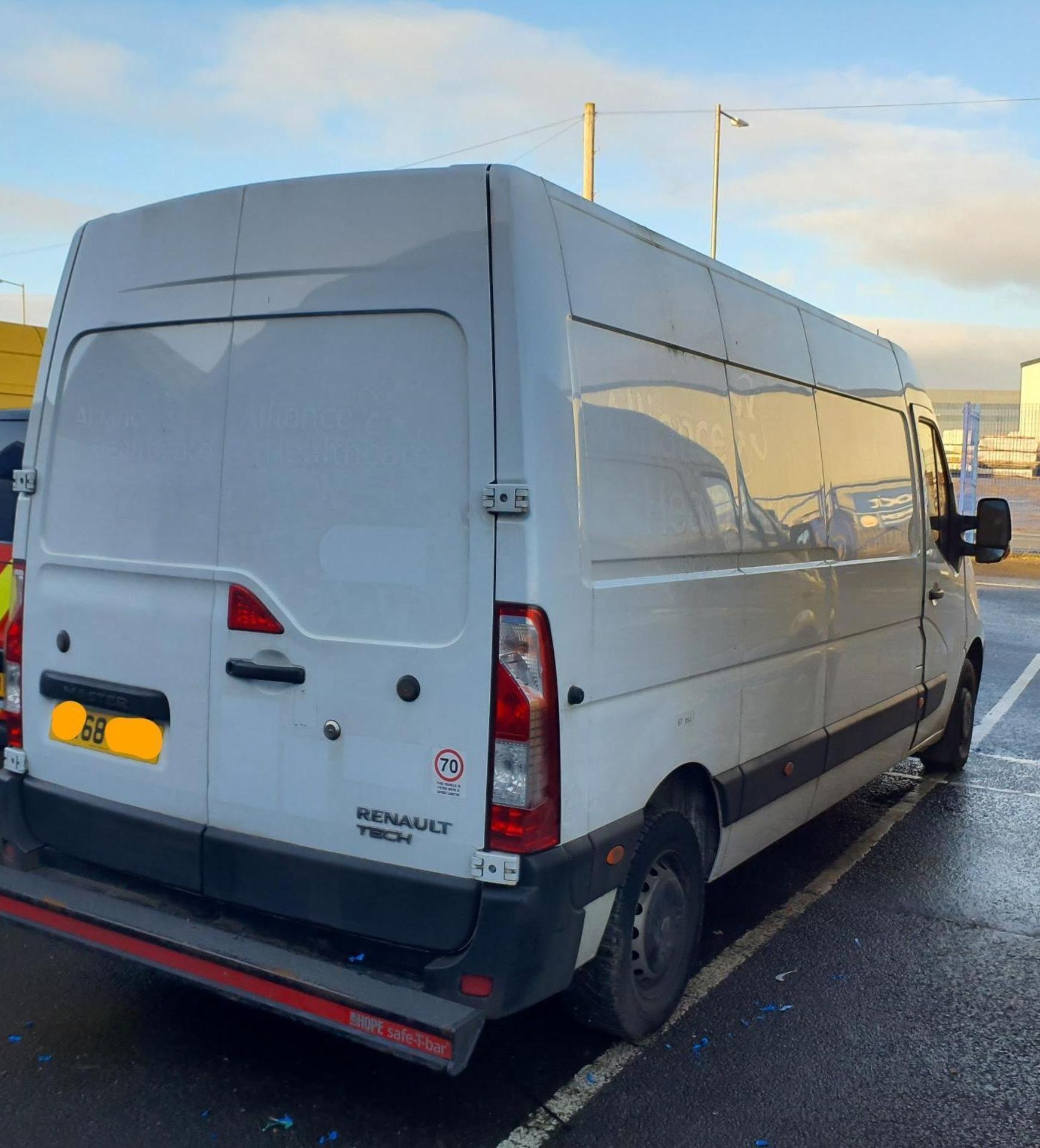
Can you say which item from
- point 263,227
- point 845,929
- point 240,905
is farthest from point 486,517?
point 845,929

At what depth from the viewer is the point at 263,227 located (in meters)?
3.37

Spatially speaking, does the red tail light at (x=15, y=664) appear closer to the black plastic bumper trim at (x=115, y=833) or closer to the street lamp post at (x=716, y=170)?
the black plastic bumper trim at (x=115, y=833)

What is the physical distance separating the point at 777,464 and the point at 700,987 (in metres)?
1.91

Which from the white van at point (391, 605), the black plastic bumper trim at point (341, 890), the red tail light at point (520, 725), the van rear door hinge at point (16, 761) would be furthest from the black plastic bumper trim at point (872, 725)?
the van rear door hinge at point (16, 761)

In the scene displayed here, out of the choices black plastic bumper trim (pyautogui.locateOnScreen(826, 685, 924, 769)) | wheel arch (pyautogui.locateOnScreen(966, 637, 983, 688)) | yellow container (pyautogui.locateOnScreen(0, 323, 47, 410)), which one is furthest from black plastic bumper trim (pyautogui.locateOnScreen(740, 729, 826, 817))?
yellow container (pyautogui.locateOnScreen(0, 323, 47, 410))

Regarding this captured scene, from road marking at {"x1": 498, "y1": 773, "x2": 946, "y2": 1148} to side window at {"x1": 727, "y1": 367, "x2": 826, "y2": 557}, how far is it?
5.01 feet

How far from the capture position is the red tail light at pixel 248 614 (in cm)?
335

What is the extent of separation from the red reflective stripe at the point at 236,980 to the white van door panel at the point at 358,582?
15.0 inches

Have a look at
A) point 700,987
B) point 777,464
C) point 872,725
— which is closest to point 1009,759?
point 872,725

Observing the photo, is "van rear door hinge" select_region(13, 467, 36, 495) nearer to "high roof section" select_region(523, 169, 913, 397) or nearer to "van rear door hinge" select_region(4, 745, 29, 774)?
"van rear door hinge" select_region(4, 745, 29, 774)

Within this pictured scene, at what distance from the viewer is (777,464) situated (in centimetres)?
446

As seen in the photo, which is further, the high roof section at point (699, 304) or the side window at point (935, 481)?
the side window at point (935, 481)

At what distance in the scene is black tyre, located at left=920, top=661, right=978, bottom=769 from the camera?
7.14 metres

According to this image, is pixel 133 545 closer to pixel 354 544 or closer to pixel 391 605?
pixel 354 544
